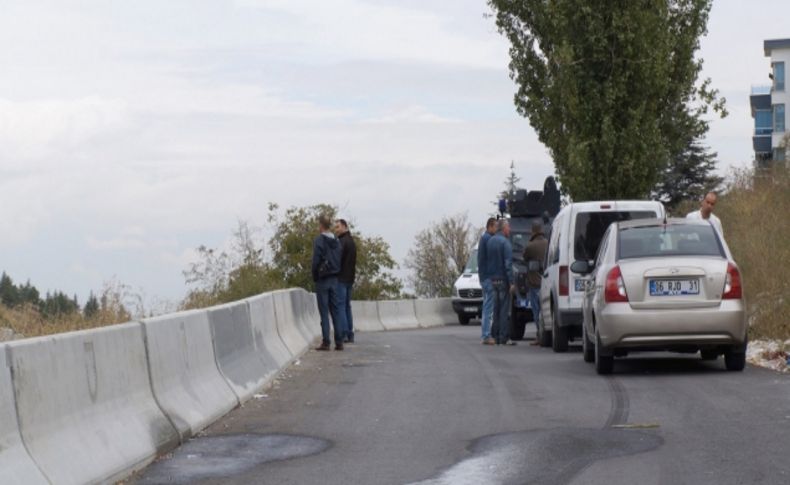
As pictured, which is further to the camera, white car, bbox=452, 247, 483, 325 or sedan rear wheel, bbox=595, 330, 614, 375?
white car, bbox=452, 247, 483, 325

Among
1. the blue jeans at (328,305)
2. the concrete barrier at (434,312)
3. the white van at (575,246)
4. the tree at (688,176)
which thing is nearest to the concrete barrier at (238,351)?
the blue jeans at (328,305)

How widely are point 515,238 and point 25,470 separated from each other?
2395 centimetres

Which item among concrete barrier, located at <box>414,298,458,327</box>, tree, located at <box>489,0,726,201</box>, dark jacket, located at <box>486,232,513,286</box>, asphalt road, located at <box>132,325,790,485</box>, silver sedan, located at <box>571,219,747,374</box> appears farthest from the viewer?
tree, located at <box>489,0,726,201</box>

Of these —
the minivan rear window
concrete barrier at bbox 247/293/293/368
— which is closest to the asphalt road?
concrete barrier at bbox 247/293/293/368

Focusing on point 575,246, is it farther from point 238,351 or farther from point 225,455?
point 225,455

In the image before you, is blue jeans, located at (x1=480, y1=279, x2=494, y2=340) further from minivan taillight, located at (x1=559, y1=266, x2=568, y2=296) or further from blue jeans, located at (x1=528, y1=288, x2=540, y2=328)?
minivan taillight, located at (x1=559, y1=266, x2=568, y2=296)

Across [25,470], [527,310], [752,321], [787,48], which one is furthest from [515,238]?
[787,48]

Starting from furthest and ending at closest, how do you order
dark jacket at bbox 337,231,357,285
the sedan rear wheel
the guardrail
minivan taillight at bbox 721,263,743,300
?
dark jacket at bbox 337,231,357,285
the sedan rear wheel
minivan taillight at bbox 721,263,743,300
the guardrail

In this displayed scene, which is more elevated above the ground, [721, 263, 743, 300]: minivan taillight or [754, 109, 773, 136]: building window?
[754, 109, 773, 136]: building window

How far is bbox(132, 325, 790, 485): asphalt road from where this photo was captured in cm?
891

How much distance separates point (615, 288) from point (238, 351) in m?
3.96

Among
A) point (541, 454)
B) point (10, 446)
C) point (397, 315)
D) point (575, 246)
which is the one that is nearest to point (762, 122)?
point (397, 315)

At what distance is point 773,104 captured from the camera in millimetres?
95312

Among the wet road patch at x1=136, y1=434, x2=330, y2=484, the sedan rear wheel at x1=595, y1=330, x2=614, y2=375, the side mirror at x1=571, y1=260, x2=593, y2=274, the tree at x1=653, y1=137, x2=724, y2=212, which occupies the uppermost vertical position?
the tree at x1=653, y1=137, x2=724, y2=212
